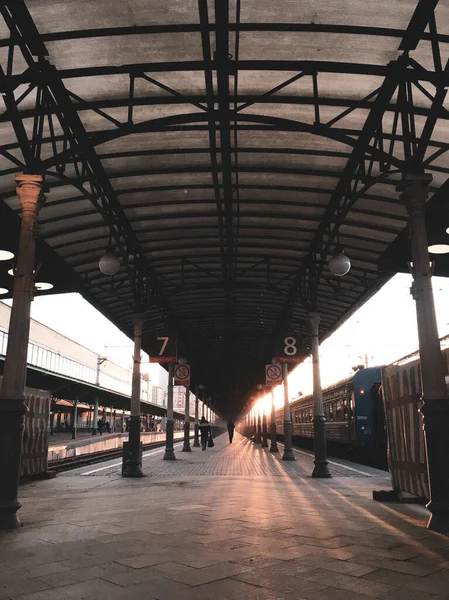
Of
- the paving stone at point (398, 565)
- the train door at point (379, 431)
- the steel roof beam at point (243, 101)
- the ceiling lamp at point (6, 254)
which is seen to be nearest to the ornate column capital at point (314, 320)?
the train door at point (379, 431)

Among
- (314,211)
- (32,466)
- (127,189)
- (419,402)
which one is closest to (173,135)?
(127,189)

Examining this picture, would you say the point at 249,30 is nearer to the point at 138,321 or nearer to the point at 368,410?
the point at 138,321

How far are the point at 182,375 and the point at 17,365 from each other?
531 inches

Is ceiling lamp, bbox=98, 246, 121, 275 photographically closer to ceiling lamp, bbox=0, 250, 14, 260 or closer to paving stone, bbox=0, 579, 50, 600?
ceiling lamp, bbox=0, 250, 14, 260

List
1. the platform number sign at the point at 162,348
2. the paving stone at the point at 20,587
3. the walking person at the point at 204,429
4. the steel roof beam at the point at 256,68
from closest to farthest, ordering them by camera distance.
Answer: the paving stone at the point at 20,587, the steel roof beam at the point at 256,68, the platform number sign at the point at 162,348, the walking person at the point at 204,429

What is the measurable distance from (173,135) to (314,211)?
4.06 meters

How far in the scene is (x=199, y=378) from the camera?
38875 mm

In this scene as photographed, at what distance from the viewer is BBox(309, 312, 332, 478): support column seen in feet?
44.1

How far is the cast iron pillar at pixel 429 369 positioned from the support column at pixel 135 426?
9260mm

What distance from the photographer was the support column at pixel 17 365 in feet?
20.8

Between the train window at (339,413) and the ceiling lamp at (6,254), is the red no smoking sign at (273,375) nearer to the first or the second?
the train window at (339,413)

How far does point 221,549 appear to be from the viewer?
502 cm

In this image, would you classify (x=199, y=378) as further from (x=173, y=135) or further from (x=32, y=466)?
(x=173, y=135)

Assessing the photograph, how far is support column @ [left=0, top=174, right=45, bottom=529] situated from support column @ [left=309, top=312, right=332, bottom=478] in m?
8.97
